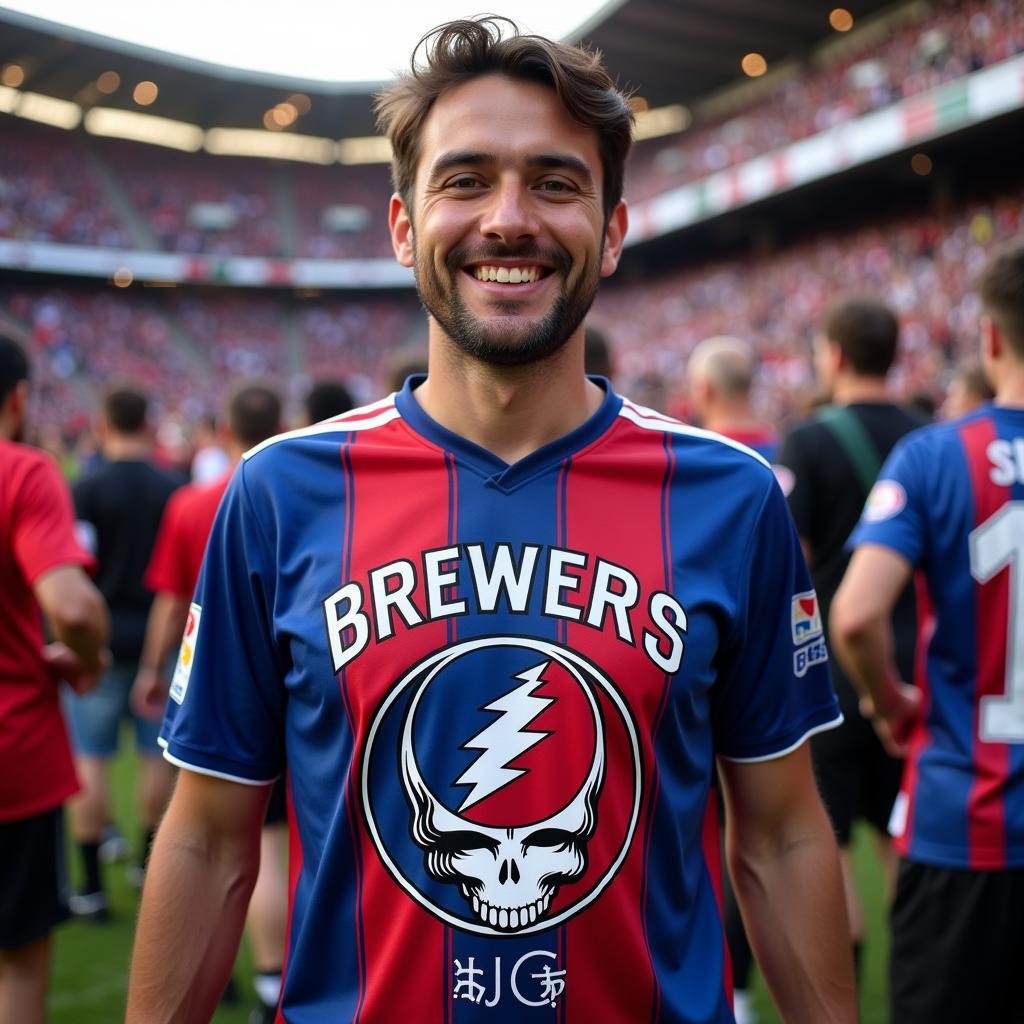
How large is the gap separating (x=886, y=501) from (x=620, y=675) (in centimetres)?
136

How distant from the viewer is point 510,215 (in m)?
1.59

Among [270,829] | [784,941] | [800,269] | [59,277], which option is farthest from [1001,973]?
[59,277]

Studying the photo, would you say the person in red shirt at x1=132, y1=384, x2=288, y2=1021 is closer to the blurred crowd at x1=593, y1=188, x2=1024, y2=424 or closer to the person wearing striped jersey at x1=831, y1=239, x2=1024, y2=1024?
the person wearing striped jersey at x1=831, y1=239, x2=1024, y2=1024

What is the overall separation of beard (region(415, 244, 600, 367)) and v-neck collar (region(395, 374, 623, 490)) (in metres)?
0.12

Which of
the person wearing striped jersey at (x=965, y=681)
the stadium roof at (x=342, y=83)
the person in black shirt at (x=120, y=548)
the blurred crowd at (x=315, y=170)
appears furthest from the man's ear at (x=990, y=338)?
the stadium roof at (x=342, y=83)

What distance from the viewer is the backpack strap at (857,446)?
12.1 feet

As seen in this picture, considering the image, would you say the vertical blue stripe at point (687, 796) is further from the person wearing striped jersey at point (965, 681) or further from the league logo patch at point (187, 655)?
the person wearing striped jersey at point (965, 681)

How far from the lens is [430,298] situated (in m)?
1.67

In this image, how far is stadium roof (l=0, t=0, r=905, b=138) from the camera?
24.2 m

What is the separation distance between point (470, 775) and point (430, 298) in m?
0.70

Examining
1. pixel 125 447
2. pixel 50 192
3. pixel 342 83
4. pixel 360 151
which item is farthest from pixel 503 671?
pixel 360 151

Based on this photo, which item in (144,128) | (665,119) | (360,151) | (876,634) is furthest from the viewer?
(360,151)

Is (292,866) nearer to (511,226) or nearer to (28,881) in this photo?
(511,226)

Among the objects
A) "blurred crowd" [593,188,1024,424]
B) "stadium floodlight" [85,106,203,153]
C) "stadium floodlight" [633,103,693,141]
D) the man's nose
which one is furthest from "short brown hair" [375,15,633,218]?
"stadium floodlight" [85,106,203,153]
